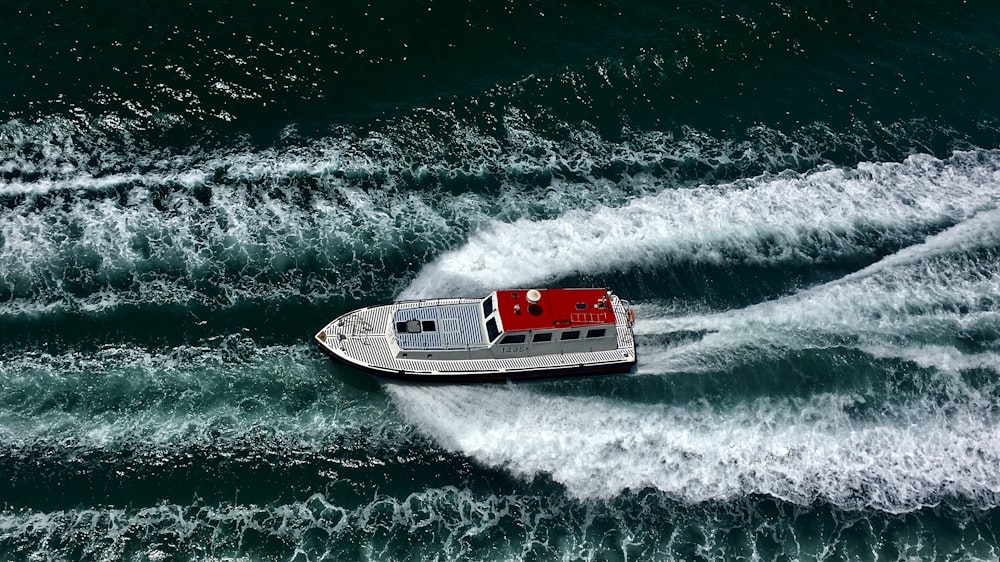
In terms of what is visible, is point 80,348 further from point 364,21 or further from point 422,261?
point 364,21

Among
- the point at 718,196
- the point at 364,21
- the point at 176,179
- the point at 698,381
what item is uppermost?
the point at 364,21

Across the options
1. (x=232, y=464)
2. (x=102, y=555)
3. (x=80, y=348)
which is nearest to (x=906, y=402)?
(x=232, y=464)

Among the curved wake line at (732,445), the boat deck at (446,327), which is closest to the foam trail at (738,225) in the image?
the boat deck at (446,327)

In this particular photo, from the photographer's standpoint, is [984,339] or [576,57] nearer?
[984,339]

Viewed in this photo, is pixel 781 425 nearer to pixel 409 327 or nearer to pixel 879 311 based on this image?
pixel 879 311

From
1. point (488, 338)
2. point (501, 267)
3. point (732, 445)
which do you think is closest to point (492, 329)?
point (488, 338)

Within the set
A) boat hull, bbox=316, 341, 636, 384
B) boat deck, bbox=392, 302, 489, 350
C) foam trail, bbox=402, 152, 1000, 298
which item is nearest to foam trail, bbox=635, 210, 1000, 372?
foam trail, bbox=402, 152, 1000, 298
